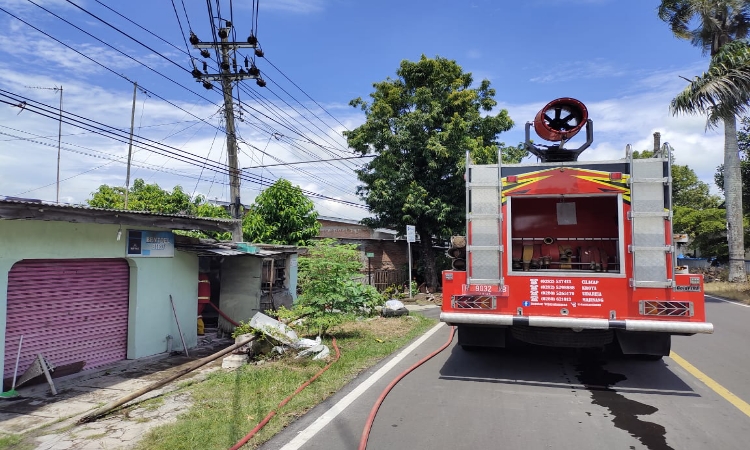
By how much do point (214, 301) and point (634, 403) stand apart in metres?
10.5

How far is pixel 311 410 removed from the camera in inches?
203

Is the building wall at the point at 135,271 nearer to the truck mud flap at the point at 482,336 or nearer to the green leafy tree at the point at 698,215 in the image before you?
the truck mud flap at the point at 482,336

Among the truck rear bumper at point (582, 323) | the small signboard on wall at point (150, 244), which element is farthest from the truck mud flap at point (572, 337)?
the small signboard on wall at point (150, 244)

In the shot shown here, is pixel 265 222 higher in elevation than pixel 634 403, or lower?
higher

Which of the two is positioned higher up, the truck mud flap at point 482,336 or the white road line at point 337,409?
the truck mud flap at point 482,336

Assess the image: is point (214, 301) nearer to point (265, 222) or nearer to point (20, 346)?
point (265, 222)

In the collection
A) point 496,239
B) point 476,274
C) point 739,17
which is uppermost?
point 739,17

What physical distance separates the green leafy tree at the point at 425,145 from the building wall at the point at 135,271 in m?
11.9

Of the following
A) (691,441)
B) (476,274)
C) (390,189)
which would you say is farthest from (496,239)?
(390,189)

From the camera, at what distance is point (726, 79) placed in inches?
842

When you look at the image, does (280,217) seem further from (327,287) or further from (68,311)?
(68,311)

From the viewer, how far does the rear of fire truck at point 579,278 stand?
5.93 metres

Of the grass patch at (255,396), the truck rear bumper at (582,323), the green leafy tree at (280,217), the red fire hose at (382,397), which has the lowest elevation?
the grass patch at (255,396)

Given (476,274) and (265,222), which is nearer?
(476,274)
